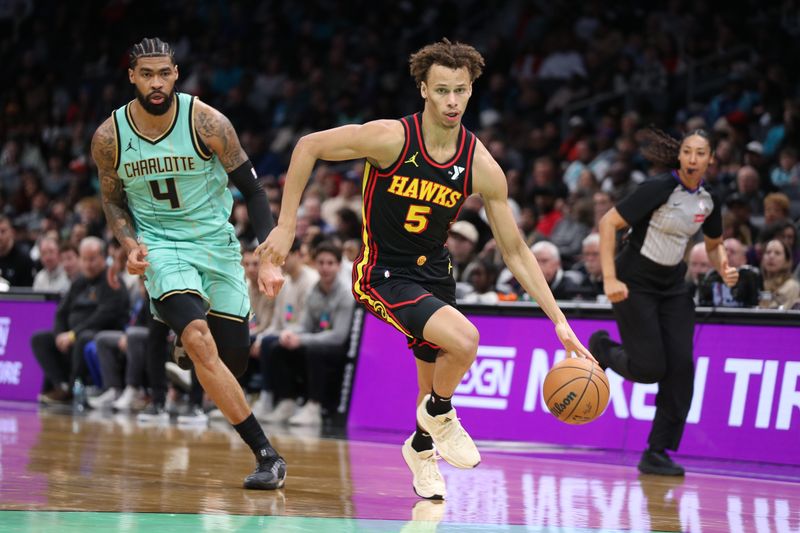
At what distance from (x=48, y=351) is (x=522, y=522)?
929 cm

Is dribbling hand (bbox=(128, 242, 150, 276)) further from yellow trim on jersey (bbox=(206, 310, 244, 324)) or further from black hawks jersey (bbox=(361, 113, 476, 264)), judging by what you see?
black hawks jersey (bbox=(361, 113, 476, 264))

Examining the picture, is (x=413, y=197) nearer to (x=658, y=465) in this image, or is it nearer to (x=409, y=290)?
(x=409, y=290)

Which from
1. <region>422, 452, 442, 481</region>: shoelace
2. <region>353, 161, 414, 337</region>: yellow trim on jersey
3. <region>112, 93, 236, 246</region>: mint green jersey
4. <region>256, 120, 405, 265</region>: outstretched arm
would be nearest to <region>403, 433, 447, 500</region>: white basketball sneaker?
<region>422, 452, 442, 481</region>: shoelace

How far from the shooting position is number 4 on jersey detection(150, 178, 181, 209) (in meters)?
7.00

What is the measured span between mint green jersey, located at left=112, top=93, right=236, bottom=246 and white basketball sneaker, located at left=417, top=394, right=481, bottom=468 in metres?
1.63

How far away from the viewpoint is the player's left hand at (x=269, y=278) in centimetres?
625

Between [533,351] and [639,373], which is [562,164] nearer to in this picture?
[533,351]

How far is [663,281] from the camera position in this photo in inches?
333

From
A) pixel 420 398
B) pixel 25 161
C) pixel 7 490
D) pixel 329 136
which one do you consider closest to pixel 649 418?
pixel 420 398

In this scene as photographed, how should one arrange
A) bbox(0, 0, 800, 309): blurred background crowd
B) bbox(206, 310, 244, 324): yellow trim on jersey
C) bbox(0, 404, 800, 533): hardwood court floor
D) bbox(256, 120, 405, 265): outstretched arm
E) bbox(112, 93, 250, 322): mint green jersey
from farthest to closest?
bbox(0, 0, 800, 309): blurred background crowd < bbox(206, 310, 244, 324): yellow trim on jersey < bbox(112, 93, 250, 322): mint green jersey < bbox(256, 120, 405, 265): outstretched arm < bbox(0, 404, 800, 533): hardwood court floor

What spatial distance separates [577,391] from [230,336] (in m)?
1.95

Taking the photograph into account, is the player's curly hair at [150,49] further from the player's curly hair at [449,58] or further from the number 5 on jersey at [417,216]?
the number 5 on jersey at [417,216]

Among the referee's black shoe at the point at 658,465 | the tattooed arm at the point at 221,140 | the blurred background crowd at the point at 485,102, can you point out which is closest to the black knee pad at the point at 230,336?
the tattooed arm at the point at 221,140

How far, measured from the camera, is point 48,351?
14.1m
